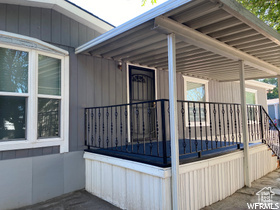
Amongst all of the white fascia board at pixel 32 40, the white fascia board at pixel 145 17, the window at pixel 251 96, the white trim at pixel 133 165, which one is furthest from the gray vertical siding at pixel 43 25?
the window at pixel 251 96

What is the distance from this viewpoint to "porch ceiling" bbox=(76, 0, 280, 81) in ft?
7.66

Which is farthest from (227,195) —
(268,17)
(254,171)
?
(268,17)

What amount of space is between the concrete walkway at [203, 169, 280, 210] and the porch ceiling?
2.37 m

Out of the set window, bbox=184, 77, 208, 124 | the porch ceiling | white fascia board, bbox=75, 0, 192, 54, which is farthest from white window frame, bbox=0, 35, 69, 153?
window, bbox=184, 77, 208, 124

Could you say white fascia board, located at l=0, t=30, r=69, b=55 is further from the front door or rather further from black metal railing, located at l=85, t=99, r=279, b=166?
the front door

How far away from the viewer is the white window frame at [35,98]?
125 inches

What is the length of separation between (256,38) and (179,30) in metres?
1.43

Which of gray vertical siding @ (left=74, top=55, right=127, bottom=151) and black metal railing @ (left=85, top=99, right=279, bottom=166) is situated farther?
gray vertical siding @ (left=74, top=55, right=127, bottom=151)

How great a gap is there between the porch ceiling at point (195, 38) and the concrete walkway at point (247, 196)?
2372 millimetres

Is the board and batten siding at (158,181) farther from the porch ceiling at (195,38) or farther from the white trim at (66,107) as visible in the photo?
the porch ceiling at (195,38)

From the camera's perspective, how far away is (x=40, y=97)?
3447 millimetres

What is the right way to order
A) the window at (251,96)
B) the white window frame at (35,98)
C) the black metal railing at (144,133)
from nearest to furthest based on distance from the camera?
the black metal railing at (144,133) → the white window frame at (35,98) → the window at (251,96)

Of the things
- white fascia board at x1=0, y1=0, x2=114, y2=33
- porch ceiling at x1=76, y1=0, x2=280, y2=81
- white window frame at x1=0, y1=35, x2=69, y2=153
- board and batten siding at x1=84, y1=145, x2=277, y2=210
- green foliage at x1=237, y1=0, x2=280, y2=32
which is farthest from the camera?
green foliage at x1=237, y1=0, x2=280, y2=32

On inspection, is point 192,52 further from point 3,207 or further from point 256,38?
point 3,207
